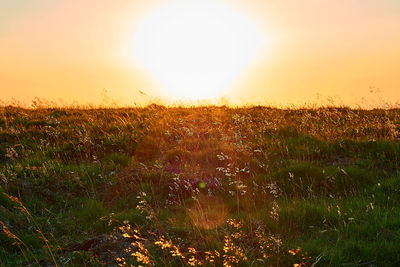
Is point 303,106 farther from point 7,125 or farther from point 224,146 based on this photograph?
point 7,125

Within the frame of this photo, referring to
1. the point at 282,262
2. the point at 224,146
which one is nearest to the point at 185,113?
the point at 224,146

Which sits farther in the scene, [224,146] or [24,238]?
[224,146]

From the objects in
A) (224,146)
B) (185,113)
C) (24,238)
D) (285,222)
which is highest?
(185,113)

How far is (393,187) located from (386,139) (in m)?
2.75

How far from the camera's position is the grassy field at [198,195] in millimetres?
4051

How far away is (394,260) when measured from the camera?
153 inches

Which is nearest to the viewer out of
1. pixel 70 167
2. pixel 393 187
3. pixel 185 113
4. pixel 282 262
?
pixel 282 262

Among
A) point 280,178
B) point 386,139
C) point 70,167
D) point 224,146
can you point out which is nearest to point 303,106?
point 386,139

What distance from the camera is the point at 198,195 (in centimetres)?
635

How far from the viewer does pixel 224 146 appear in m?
8.34

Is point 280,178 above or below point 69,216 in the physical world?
above

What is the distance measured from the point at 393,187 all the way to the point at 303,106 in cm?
911

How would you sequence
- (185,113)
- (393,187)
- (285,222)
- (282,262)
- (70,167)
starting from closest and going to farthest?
(282,262), (285,222), (393,187), (70,167), (185,113)

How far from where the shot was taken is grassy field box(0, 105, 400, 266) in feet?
13.3
